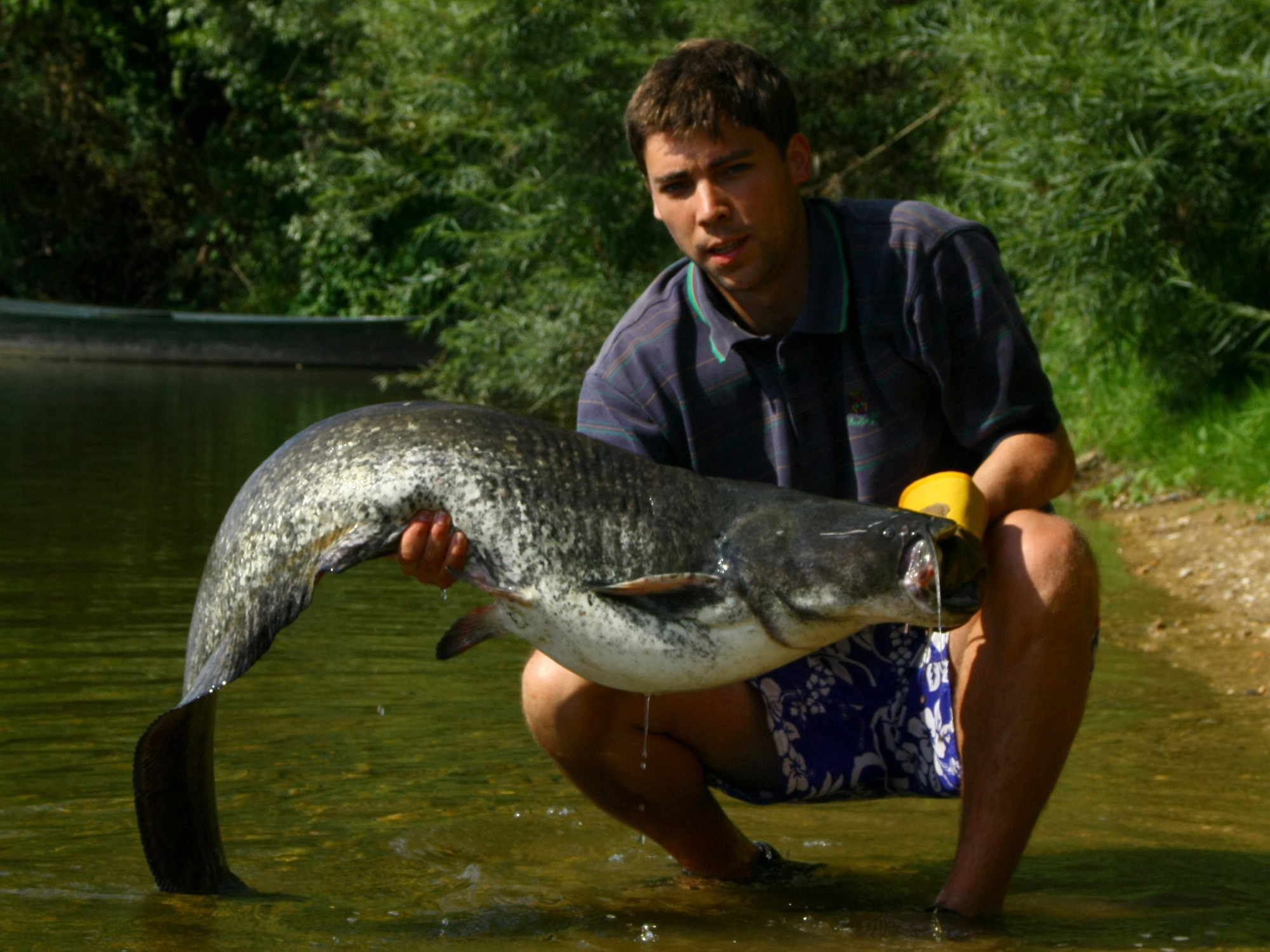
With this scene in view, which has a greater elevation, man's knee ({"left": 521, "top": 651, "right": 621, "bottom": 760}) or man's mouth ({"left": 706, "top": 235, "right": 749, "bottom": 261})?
man's mouth ({"left": 706, "top": 235, "right": 749, "bottom": 261})

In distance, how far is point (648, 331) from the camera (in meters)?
3.15

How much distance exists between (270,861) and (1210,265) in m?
6.09

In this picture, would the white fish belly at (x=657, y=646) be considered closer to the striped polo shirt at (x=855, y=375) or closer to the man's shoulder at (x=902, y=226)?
the striped polo shirt at (x=855, y=375)

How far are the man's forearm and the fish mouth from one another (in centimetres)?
27

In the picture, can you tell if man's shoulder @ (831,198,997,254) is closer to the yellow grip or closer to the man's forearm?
the man's forearm

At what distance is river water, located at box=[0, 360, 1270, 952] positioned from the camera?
272 centimetres

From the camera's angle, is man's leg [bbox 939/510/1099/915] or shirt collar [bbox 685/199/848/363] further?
shirt collar [bbox 685/199/848/363]

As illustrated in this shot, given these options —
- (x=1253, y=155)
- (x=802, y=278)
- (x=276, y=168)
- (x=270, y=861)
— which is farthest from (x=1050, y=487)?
(x=276, y=168)

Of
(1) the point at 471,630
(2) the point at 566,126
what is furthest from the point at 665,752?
(2) the point at 566,126

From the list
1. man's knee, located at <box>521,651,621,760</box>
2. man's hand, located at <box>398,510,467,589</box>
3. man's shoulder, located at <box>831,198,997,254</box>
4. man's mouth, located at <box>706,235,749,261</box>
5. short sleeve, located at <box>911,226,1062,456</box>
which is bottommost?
man's knee, located at <box>521,651,621,760</box>

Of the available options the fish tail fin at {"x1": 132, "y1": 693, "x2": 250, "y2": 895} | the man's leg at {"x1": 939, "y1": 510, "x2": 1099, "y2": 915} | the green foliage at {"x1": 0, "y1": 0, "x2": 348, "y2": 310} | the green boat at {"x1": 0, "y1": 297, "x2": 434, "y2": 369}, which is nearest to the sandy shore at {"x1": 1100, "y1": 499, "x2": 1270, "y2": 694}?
the man's leg at {"x1": 939, "y1": 510, "x2": 1099, "y2": 915}

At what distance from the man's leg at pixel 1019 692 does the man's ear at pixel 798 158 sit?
97cm

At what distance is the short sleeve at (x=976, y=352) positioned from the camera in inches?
116

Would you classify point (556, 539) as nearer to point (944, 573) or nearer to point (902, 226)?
point (944, 573)
